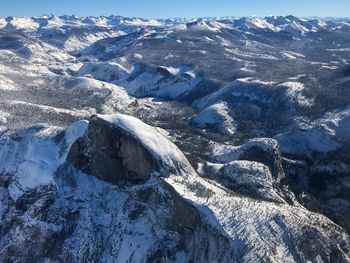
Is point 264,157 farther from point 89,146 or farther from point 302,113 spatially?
point 302,113

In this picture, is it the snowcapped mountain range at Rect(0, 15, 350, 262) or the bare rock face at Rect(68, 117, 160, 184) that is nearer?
the snowcapped mountain range at Rect(0, 15, 350, 262)

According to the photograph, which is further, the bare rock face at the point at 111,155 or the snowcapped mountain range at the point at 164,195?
the bare rock face at the point at 111,155

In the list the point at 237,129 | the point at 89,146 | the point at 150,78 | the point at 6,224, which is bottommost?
the point at 150,78

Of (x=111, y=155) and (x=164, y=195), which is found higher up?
(x=111, y=155)

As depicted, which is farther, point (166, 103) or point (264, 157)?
point (166, 103)

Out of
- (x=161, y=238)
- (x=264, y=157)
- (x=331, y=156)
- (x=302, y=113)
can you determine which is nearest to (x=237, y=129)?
(x=302, y=113)

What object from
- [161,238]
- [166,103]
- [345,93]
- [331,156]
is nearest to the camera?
[161,238]

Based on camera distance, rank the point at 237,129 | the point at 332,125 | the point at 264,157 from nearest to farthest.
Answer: the point at 264,157 → the point at 332,125 → the point at 237,129

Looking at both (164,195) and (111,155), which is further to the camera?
(111,155)
